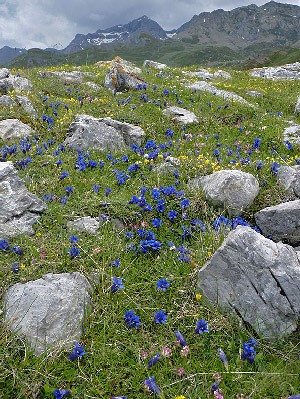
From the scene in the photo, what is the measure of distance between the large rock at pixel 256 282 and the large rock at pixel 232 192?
5.82 ft

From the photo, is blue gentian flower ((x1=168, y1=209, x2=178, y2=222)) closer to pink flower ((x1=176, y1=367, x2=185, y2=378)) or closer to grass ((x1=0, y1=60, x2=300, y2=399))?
grass ((x1=0, y1=60, x2=300, y2=399))

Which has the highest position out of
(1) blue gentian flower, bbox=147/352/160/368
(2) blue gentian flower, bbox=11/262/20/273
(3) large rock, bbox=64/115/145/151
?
(3) large rock, bbox=64/115/145/151

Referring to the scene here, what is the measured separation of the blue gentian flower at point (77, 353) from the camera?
13.2 ft

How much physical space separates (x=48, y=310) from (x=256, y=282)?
2.61 metres

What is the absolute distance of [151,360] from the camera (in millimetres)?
4074

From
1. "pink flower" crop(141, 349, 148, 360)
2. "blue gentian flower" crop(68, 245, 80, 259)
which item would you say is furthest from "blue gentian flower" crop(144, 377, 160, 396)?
"blue gentian flower" crop(68, 245, 80, 259)

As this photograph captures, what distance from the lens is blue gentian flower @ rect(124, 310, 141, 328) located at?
4.49 metres

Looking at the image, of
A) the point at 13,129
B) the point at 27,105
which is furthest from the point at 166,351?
the point at 27,105

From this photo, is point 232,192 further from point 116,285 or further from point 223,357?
point 223,357

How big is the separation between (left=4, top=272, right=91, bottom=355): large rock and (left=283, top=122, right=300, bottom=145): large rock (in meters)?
7.99

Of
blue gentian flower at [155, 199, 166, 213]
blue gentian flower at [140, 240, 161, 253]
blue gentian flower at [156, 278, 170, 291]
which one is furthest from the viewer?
blue gentian flower at [155, 199, 166, 213]

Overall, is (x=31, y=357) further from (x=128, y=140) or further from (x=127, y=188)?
(x=128, y=140)

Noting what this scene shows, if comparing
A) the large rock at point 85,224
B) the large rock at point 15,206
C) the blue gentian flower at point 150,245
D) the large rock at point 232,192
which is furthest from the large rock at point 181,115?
Result: the blue gentian flower at point 150,245

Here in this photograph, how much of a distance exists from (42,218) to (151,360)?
318cm
